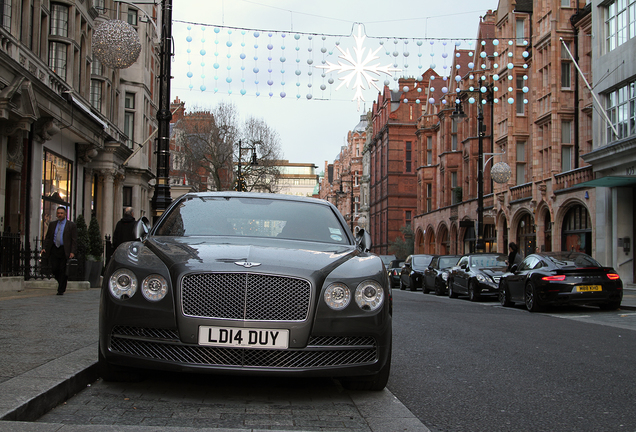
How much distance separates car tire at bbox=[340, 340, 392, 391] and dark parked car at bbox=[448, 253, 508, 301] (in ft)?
48.9

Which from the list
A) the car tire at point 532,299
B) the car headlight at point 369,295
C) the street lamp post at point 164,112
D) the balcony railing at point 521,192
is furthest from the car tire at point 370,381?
the balcony railing at point 521,192

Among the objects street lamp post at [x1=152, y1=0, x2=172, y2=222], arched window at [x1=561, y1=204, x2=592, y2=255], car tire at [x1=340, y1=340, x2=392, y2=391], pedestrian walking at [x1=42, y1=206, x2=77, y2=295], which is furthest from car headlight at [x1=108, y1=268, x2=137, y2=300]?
arched window at [x1=561, y1=204, x2=592, y2=255]

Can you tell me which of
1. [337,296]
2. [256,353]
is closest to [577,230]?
[337,296]

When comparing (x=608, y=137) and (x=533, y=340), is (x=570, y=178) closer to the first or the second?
(x=608, y=137)

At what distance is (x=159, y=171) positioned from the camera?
16.0 meters

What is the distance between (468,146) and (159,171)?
35818mm

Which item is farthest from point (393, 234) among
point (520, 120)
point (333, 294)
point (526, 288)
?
point (333, 294)

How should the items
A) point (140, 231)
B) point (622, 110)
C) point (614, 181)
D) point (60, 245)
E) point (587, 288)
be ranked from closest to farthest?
1. point (140, 231)
2. point (60, 245)
3. point (587, 288)
4. point (614, 181)
5. point (622, 110)

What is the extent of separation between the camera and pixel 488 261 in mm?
21375

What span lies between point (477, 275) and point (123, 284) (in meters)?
16.5

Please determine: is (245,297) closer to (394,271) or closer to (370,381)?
(370,381)

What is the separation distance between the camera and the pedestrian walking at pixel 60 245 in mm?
13797

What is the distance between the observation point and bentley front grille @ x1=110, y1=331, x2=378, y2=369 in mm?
4656

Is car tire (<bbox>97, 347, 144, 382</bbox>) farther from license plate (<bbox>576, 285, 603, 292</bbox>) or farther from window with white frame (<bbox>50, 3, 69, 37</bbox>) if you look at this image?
window with white frame (<bbox>50, 3, 69, 37</bbox>)
